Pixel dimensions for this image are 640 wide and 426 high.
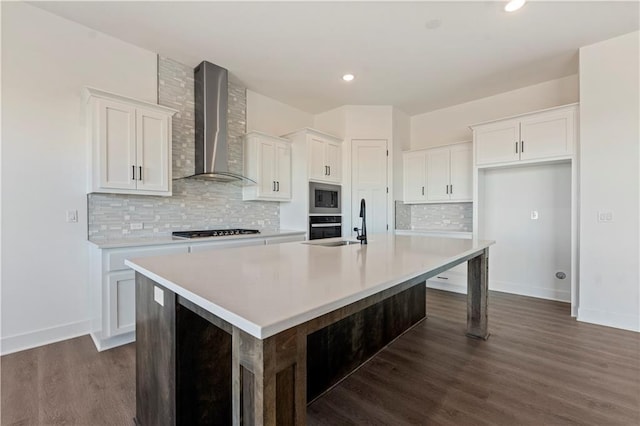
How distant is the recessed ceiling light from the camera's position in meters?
2.37

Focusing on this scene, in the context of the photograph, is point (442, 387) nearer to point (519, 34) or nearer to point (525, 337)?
point (525, 337)

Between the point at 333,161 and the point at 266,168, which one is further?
the point at 333,161

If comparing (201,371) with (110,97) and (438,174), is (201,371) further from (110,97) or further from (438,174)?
(438,174)

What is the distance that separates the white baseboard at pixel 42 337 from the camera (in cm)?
239

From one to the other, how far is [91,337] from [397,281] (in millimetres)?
2941

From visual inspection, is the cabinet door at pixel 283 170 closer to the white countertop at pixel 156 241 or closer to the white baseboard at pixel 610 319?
the white countertop at pixel 156 241

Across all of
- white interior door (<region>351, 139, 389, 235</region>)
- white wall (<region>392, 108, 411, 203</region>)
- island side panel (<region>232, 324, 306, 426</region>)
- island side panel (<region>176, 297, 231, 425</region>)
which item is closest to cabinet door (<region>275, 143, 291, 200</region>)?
white interior door (<region>351, 139, 389, 235</region>)

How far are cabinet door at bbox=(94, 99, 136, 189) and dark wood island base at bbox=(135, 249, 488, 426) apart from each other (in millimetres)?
1612

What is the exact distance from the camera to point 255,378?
2.54ft

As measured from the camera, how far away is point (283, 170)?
13.9 feet

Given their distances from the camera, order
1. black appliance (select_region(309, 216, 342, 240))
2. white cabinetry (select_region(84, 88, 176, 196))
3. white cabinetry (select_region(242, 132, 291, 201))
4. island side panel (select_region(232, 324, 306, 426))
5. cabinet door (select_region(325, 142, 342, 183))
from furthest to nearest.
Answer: cabinet door (select_region(325, 142, 342, 183)) < black appliance (select_region(309, 216, 342, 240)) < white cabinetry (select_region(242, 132, 291, 201)) < white cabinetry (select_region(84, 88, 176, 196)) < island side panel (select_region(232, 324, 306, 426))

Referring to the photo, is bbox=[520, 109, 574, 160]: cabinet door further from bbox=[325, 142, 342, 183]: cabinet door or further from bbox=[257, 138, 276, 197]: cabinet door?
bbox=[257, 138, 276, 197]: cabinet door

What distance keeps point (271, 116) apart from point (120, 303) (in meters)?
3.14

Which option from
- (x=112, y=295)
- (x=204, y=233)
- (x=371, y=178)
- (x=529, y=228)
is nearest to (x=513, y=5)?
(x=371, y=178)
